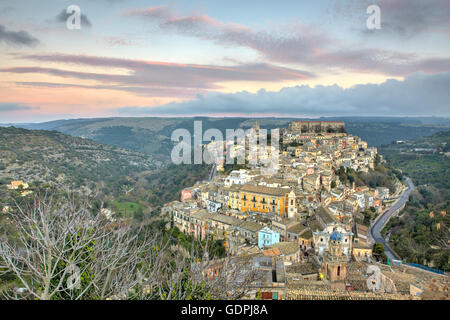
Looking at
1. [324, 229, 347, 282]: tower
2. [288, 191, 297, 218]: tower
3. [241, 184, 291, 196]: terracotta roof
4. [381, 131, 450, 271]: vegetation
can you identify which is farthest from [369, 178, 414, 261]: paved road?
[324, 229, 347, 282]: tower

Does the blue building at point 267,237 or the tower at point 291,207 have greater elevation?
the tower at point 291,207

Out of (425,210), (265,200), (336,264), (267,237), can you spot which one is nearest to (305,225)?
(265,200)

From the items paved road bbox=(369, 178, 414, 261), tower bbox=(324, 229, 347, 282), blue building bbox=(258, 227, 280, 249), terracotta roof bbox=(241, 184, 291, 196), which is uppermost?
terracotta roof bbox=(241, 184, 291, 196)

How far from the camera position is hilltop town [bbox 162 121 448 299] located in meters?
12.3

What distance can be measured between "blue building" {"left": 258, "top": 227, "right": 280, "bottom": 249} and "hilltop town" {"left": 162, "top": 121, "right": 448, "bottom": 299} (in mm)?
65

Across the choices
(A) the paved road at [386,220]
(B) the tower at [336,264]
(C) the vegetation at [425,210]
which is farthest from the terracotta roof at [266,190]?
(B) the tower at [336,264]

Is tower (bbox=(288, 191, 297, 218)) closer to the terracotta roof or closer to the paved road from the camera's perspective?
the terracotta roof

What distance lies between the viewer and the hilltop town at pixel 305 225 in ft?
40.3

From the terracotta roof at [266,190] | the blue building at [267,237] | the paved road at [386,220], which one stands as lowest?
the paved road at [386,220]

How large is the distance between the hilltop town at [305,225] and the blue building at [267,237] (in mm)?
65

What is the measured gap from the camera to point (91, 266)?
18.6 feet

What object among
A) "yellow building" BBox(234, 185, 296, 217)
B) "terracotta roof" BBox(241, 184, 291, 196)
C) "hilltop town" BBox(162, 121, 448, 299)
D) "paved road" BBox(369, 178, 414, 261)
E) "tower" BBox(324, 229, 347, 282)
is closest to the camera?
"hilltop town" BBox(162, 121, 448, 299)

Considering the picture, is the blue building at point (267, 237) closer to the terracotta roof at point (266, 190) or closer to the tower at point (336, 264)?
the terracotta roof at point (266, 190)
